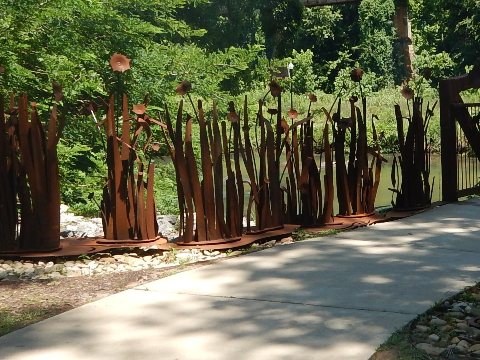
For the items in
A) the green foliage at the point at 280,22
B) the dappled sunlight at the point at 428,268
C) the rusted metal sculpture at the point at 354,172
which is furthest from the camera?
the green foliage at the point at 280,22

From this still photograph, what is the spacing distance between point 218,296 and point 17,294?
52.8 inches

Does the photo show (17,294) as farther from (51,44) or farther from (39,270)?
(51,44)

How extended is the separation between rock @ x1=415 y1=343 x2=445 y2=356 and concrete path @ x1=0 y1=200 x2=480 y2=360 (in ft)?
0.63

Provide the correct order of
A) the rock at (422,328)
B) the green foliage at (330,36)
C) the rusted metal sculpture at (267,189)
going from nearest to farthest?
the rock at (422,328) < the rusted metal sculpture at (267,189) < the green foliage at (330,36)

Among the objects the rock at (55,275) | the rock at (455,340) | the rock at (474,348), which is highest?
the rock at (55,275)

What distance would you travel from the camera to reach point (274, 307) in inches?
193

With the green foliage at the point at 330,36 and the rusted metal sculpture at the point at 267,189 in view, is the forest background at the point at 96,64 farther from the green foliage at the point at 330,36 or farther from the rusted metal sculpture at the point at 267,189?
the green foliage at the point at 330,36

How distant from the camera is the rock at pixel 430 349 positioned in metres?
4.08

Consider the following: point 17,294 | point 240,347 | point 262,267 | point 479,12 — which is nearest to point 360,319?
point 240,347

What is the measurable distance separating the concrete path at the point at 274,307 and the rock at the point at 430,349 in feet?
0.63

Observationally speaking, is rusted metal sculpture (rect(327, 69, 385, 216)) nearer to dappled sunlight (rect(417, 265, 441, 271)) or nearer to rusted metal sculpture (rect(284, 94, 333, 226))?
rusted metal sculpture (rect(284, 94, 333, 226))

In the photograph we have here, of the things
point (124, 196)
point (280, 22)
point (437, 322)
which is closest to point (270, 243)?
point (124, 196)

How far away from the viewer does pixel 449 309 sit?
15.8 feet

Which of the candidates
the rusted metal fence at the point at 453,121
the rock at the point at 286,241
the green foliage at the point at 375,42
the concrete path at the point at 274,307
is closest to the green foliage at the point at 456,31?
the green foliage at the point at 375,42
